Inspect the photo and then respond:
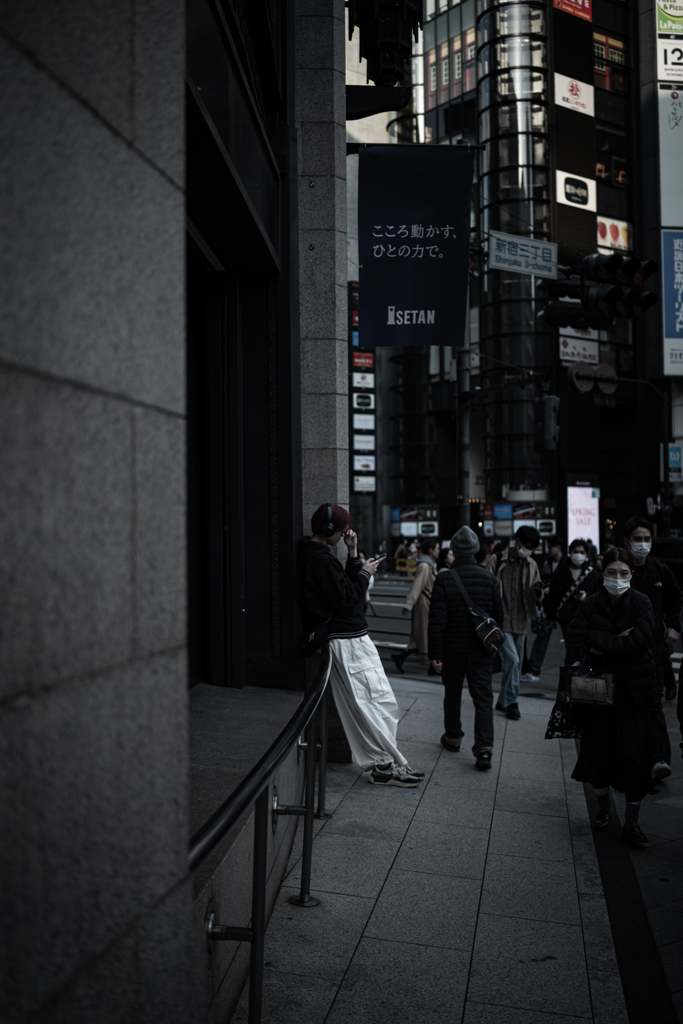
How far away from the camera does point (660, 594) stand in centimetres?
768

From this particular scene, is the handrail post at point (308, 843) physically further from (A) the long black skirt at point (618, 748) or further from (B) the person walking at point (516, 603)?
(B) the person walking at point (516, 603)

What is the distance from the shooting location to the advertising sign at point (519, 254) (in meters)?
14.2

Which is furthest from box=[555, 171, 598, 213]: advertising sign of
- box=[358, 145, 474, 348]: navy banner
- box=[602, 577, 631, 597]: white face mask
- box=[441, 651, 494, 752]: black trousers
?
box=[602, 577, 631, 597]: white face mask

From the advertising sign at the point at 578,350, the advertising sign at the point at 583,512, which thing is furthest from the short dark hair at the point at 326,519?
the advertising sign at the point at 583,512

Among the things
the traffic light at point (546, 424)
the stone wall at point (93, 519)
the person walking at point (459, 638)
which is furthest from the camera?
the traffic light at point (546, 424)

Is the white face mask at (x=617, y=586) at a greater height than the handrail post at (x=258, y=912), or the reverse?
the white face mask at (x=617, y=586)

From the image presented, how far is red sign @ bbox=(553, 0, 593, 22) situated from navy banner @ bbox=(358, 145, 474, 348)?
147 ft

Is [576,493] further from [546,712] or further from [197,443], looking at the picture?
[197,443]

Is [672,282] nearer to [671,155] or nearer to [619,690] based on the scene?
[671,155]

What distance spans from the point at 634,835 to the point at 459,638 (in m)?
2.54

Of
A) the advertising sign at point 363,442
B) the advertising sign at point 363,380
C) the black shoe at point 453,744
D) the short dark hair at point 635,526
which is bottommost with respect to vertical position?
the black shoe at point 453,744

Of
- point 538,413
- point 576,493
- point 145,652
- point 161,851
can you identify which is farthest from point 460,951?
point 576,493

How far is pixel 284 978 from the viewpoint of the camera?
381 centimetres

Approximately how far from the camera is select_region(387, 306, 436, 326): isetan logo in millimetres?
8844
